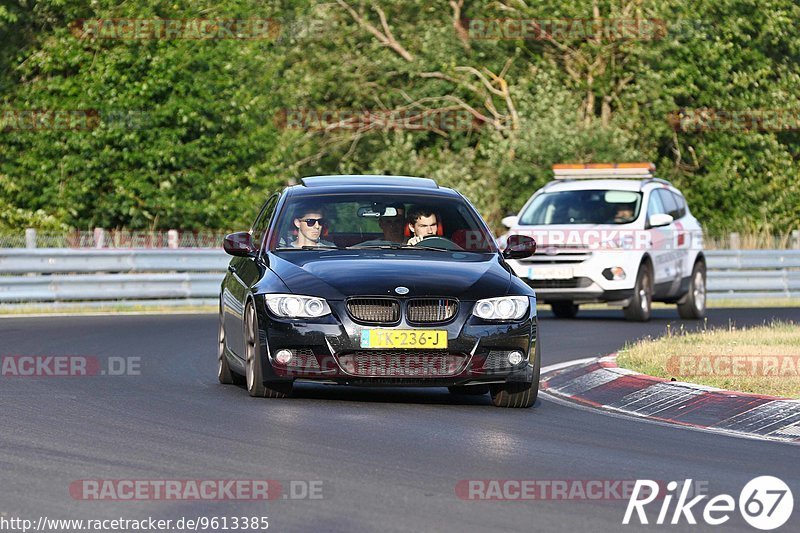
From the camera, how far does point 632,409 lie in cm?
1250

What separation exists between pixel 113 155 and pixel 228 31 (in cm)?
422

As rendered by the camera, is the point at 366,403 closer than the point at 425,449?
No

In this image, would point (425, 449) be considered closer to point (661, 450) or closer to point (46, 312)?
point (661, 450)

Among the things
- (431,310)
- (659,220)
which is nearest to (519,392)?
(431,310)

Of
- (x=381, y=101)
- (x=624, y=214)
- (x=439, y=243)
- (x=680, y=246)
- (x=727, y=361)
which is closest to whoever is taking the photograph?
(x=439, y=243)

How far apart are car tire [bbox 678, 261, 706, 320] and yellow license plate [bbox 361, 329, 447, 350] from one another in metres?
14.6

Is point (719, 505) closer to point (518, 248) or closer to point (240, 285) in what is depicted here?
point (518, 248)

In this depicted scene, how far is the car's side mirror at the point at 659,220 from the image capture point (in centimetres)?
2419

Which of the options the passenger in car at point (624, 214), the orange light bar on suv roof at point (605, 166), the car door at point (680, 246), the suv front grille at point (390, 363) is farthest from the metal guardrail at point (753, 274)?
the suv front grille at point (390, 363)

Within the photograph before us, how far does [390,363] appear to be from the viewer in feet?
→ 37.6

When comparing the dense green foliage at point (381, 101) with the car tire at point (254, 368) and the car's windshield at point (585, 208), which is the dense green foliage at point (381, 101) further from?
the car tire at point (254, 368)

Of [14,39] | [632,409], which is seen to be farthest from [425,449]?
[14,39]

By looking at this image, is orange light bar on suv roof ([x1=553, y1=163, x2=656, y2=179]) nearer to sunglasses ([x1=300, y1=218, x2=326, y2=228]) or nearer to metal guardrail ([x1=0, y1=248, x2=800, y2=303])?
metal guardrail ([x1=0, y1=248, x2=800, y2=303])

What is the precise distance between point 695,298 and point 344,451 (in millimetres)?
16999
